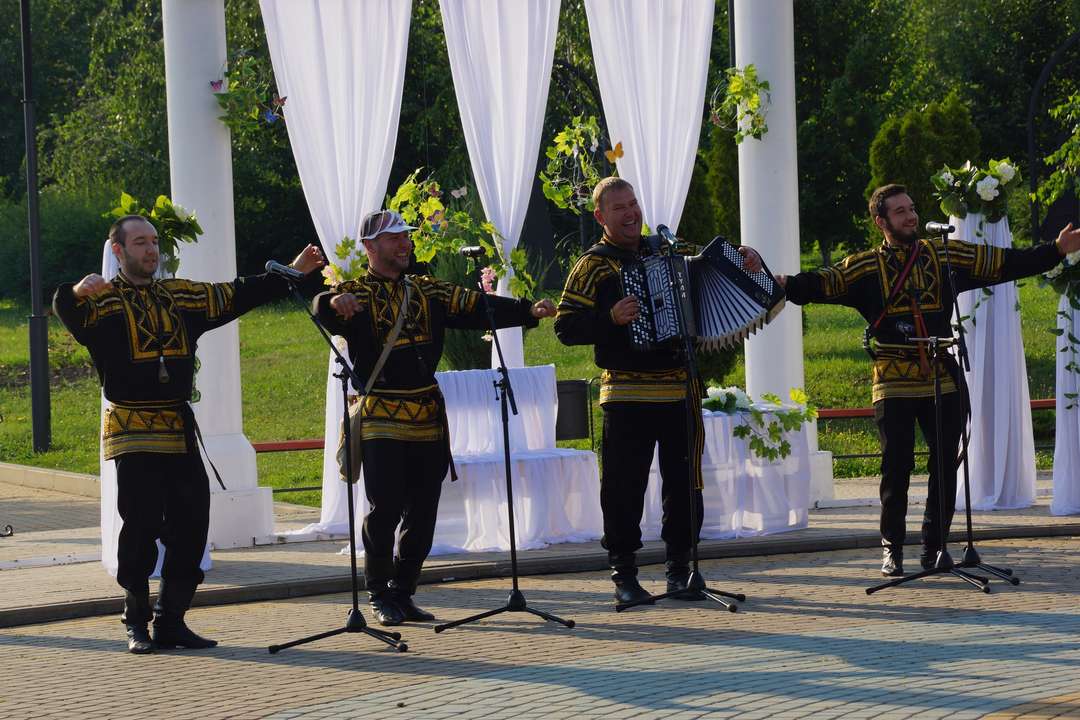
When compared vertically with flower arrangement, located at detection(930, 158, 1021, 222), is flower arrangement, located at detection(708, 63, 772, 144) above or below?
above

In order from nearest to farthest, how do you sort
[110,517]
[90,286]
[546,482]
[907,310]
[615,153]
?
[90,286] < [907,310] < [110,517] < [546,482] < [615,153]

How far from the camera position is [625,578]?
8711 mm

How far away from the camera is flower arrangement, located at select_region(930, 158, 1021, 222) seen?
11.6 meters

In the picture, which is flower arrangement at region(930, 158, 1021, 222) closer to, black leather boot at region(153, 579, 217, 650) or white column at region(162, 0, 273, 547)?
white column at region(162, 0, 273, 547)

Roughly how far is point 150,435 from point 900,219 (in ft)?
14.2

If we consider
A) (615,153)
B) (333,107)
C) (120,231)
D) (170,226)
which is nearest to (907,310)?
(615,153)

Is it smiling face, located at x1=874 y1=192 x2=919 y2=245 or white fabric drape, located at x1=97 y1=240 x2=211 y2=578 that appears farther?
white fabric drape, located at x1=97 y1=240 x2=211 y2=578

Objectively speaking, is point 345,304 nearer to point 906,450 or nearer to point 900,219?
point 900,219

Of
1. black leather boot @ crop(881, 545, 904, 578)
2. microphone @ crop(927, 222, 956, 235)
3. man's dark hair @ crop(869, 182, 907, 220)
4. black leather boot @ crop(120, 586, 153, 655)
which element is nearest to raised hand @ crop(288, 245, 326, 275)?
black leather boot @ crop(120, 586, 153, 655)

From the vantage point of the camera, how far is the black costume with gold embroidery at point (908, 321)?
29.8ft

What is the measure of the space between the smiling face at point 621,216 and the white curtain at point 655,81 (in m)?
3.76

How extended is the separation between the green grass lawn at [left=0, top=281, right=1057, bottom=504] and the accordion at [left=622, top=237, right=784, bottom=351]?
289 inches

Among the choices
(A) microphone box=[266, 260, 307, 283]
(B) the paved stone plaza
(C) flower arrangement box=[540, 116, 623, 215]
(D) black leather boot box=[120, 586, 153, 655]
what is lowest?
(B) the paved stone plaza

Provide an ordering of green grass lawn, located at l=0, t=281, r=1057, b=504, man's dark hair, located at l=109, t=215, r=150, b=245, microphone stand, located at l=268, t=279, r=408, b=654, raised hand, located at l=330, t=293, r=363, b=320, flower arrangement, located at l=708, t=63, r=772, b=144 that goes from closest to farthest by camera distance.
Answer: microphone stand, located at l=268, t=279, r=408, b=654 → raised hand, located at l=330, t=293, r=363, b=320 → man's dark hair, located at l=109, t=215, r=150, b=245 → flower arrangement, located at l=708, t=63, r=772, b=144 → green grass lawn, located at l=0, t=281, r=1057, b=504
